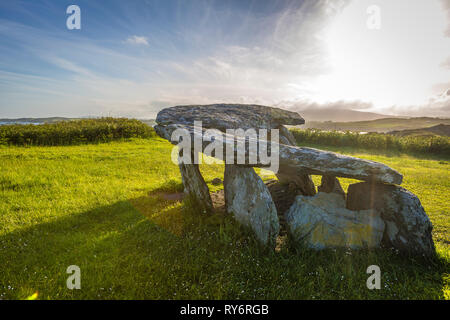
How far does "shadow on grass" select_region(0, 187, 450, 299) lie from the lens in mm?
3402

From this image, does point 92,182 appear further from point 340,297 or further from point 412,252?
point 412,252

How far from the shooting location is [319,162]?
4.98 m

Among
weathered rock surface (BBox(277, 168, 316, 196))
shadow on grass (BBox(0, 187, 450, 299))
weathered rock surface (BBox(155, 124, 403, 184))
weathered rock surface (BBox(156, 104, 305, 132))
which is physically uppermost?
weathered rock surface (BBox(156, 104, 305, 132))

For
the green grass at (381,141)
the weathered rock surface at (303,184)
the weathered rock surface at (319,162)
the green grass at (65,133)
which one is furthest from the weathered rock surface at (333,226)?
the green grass at (381,141)

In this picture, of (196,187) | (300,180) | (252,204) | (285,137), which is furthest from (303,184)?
(196,187)

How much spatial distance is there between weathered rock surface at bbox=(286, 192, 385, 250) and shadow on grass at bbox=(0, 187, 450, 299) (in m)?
0.25

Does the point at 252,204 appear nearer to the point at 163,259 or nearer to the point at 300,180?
the point at 163,259

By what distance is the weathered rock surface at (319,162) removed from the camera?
4.74 m

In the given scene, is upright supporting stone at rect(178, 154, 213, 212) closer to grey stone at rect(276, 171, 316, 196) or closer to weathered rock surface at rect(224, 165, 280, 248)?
weathered rock surface at rect(224, 165, 280, 248)

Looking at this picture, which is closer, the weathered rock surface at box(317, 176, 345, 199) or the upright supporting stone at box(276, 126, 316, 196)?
the weathered rock surface at box(317, 176, 345, 199)

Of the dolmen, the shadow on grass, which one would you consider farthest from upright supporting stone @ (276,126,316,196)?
the shadow on grass

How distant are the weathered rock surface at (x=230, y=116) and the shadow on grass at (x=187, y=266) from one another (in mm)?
2452

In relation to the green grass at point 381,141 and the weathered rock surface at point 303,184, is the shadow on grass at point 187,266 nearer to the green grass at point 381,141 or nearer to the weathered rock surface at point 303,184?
the weathered rock surface at point 303,184

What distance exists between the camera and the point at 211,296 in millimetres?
3320
